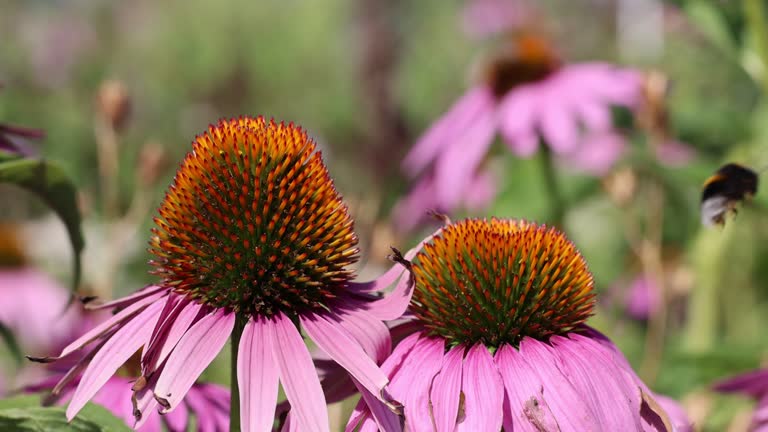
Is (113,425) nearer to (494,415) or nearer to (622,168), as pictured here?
(494,415)

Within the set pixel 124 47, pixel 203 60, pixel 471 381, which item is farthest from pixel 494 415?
pixel 124 47

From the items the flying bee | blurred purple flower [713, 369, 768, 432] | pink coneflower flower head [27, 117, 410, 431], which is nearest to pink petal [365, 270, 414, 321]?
pink coneflower flower head [27, 117, 410, 431]

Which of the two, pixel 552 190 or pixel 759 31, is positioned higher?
pixel 759 31

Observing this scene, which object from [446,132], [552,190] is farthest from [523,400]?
[446,132]

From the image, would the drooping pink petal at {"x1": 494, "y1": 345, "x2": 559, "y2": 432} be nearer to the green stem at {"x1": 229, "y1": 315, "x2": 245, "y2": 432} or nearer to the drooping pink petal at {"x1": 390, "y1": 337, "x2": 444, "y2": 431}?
the drooping pink petal at {"x1": 390, "y1": 337, "x2": 444, "y2": 431}

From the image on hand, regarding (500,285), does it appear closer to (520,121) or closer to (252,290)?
(252,290)
